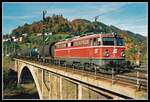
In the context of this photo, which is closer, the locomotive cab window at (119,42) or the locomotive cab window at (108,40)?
the locomotive cab window at (108,40)

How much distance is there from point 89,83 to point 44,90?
2081 cm

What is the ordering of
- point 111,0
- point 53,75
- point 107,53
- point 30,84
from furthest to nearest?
point 30,84 < point 53,75 < point 107,53 < point 111,0

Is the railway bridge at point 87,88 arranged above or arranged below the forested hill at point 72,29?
below

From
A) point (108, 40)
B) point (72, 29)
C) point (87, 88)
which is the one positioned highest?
point (72, 29)

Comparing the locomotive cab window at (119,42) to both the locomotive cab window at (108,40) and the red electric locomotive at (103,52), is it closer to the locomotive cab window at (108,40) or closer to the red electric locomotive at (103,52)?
the red electric locomotive at (103,52)

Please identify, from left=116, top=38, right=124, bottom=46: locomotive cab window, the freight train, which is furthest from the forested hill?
left=116, top=38, right=124, bottom=46: locomotive cab window

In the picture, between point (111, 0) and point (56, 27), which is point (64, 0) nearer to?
point (111, 0)

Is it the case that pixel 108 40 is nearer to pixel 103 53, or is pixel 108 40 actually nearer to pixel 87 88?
pixel 103 53

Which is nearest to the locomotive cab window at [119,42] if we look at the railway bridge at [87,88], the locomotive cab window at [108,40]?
the locomotive cab window at [108,40]

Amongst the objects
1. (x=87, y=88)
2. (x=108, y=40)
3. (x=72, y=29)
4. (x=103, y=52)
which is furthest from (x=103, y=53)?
(x=72, y=29)

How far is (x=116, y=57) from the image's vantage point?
23.9 metres

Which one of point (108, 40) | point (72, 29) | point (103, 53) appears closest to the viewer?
point (103, 53)

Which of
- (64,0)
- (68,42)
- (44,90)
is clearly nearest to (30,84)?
(44,90)

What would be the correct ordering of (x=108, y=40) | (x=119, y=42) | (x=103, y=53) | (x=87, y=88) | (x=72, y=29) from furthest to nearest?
(x=72, y=29), (x=119, y=42), (x=108, y=40), (x=103, y=53), (x=87, y=88)
